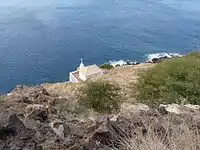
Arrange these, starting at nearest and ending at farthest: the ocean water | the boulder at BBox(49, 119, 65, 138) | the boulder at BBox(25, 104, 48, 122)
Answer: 1. the boulder at BBox(49, 119, 65, 138)
2. the boulder at BBox(25, 104, 48, 122)
3. the ocean water

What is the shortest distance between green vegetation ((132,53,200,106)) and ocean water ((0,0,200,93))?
19274 millimetres

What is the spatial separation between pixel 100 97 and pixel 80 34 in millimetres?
38866

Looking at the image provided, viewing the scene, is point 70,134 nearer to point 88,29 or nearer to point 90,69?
point 90,69

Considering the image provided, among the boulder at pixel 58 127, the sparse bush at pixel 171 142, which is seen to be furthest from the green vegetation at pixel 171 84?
the sparse bush at pixel 171 142

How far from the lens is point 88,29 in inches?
2173

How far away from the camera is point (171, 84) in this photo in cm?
1758

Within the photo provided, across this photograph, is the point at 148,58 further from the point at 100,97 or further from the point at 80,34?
the point at 100,97

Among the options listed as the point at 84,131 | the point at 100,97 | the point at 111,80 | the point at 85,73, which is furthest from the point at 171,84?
the point at 85,73

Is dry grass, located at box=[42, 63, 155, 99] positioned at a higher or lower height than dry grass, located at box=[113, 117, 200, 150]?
lower

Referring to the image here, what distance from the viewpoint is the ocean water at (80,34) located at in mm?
43344

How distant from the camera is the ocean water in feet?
142

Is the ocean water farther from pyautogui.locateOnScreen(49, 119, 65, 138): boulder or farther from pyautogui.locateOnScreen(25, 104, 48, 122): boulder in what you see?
pyautogui.locateOnScreen(49, 119, 65, 138): boulder

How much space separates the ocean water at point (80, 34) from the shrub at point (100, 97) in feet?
72.5

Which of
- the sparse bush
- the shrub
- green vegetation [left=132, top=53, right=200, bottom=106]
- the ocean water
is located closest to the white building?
the ocean water
